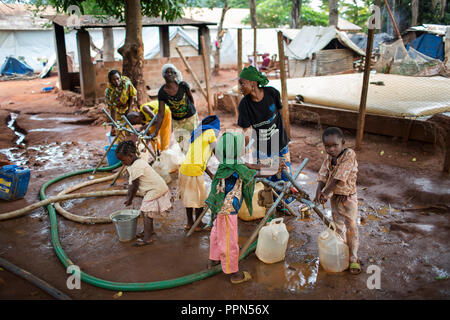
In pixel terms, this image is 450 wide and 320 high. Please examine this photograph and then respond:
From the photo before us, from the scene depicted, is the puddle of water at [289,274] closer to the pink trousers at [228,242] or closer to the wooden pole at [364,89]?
the pink trousers at [228,242]

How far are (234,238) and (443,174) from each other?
3.90 metres

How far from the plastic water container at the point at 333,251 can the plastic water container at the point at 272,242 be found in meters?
0.33

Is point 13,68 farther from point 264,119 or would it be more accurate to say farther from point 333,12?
point 264,119

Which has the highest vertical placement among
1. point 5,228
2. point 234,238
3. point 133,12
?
point 133,12

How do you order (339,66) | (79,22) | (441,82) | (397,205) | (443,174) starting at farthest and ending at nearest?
1. (339,66)
2. (79,22)
3. (441,82)
4. (443,174)
5. (397,205)

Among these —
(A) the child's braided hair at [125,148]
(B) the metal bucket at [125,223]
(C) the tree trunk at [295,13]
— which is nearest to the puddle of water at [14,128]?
(B) the metal bucket at [125,223]

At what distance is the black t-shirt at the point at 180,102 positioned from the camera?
5062 mm

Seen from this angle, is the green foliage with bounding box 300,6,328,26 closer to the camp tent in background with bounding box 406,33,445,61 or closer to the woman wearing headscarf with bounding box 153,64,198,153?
the camp tent in background with bounding box 406,33,445,61

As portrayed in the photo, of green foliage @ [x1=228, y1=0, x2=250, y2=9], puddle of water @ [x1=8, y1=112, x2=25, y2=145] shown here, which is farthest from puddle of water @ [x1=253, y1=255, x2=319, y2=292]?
green foliage @ [x1=228, y1=0, x2=250, y2=9]

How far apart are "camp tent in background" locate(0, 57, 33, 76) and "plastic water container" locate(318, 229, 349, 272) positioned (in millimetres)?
23568

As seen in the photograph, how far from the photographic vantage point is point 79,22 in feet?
36.3

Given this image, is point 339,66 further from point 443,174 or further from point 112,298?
point 112,298

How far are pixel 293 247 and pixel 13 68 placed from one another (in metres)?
23.9

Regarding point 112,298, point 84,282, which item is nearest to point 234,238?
point 112,298
